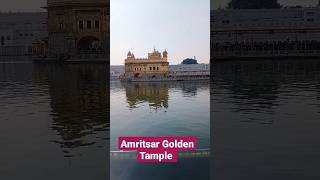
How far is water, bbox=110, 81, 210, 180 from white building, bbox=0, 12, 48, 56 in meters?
45.3

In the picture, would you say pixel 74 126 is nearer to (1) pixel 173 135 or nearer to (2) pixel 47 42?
(1) pixel 173 135

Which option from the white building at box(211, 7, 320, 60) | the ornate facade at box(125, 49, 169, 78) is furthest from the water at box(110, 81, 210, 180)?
the white building at box(211, 7, 320, 60)

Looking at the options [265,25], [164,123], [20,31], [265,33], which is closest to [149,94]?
[164,123]

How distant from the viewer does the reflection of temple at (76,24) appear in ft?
147

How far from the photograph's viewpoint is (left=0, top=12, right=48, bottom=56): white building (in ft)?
163

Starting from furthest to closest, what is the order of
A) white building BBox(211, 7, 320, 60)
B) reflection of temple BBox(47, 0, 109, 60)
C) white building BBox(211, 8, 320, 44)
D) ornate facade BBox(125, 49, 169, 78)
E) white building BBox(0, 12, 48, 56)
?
1. white building BBox(0, 12, 48, 56)
2. white building BBox(211, 8, 320, 44)
3. reflection of temple BBox(47, 0, 109, 60)
4. white building BBox(211, 7, 320, 60)
5. ornate facade BBox(125, 49, 169, 78)

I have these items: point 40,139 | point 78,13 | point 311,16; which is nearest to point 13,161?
point 40,139

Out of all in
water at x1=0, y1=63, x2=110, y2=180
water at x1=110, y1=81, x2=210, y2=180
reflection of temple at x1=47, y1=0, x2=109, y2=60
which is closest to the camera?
water at x1=110, y1=81, x2=210, y2=180

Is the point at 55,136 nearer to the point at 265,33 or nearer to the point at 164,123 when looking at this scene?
the point at 164,123

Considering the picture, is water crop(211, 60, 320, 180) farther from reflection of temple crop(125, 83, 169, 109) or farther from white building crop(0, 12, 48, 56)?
white building crop(0, 12, 48, 56)

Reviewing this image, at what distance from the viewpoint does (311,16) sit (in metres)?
47.2

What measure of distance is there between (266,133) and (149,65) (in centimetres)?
428

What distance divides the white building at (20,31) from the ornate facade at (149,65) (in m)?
44.8

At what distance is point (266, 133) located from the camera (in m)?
9.30
